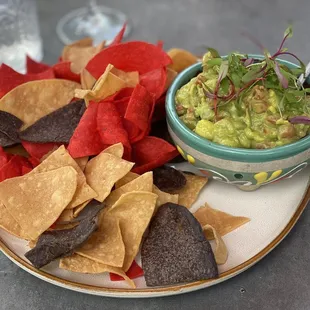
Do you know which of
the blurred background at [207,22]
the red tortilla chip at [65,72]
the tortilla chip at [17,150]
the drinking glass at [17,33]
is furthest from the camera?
the blurred background at [207,22]

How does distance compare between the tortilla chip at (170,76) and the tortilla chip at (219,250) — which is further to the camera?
the tortilla chip at (170,76)

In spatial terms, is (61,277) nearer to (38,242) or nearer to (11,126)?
(38,242)

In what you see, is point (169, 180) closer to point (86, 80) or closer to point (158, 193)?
point (158, 193)

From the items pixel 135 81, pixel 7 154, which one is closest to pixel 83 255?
Answer: pixel 7 154

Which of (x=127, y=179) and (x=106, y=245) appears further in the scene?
(x=127, y=179)

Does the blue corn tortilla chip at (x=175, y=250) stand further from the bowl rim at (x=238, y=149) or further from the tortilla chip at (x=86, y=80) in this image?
the tortilla chip at (x=86, y=80)

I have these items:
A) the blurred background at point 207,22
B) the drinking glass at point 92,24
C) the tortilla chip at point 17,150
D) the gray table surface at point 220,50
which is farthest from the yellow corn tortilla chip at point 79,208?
the drinking glass at point 92,24

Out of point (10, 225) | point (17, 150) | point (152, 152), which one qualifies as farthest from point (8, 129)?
point (152, 152)
